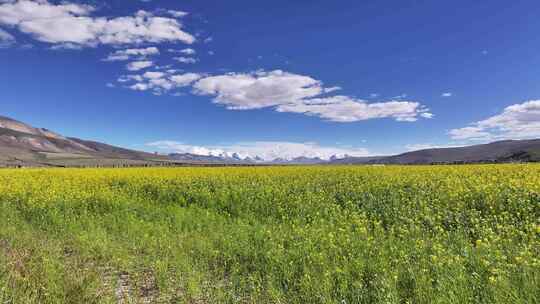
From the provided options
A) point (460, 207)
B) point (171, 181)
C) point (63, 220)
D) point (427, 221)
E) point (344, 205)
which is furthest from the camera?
point (171, 181)

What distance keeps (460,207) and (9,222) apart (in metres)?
14.7

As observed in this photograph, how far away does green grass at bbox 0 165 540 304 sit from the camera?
17.4ft

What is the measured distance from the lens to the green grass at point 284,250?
17.4 feet

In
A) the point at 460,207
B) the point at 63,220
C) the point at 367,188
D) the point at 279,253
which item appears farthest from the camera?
the point at 367,188

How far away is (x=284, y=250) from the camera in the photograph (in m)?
7.29

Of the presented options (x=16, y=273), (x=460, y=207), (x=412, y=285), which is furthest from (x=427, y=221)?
(x=16, y=273)

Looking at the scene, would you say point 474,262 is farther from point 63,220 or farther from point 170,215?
point 63,220

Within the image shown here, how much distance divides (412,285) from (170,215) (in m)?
8.72

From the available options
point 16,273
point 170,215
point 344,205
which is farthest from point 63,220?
point 344,205

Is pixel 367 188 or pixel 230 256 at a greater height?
pixel 367 188

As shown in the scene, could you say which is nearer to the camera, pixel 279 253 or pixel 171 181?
pixel 279 253

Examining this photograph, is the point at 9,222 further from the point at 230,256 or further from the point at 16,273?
the point at 230,256

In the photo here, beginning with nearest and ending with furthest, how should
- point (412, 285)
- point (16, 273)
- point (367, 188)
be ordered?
1. point (412, 285)
2. point (16, 273)
3. point (367, 188)

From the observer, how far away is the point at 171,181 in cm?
1889
